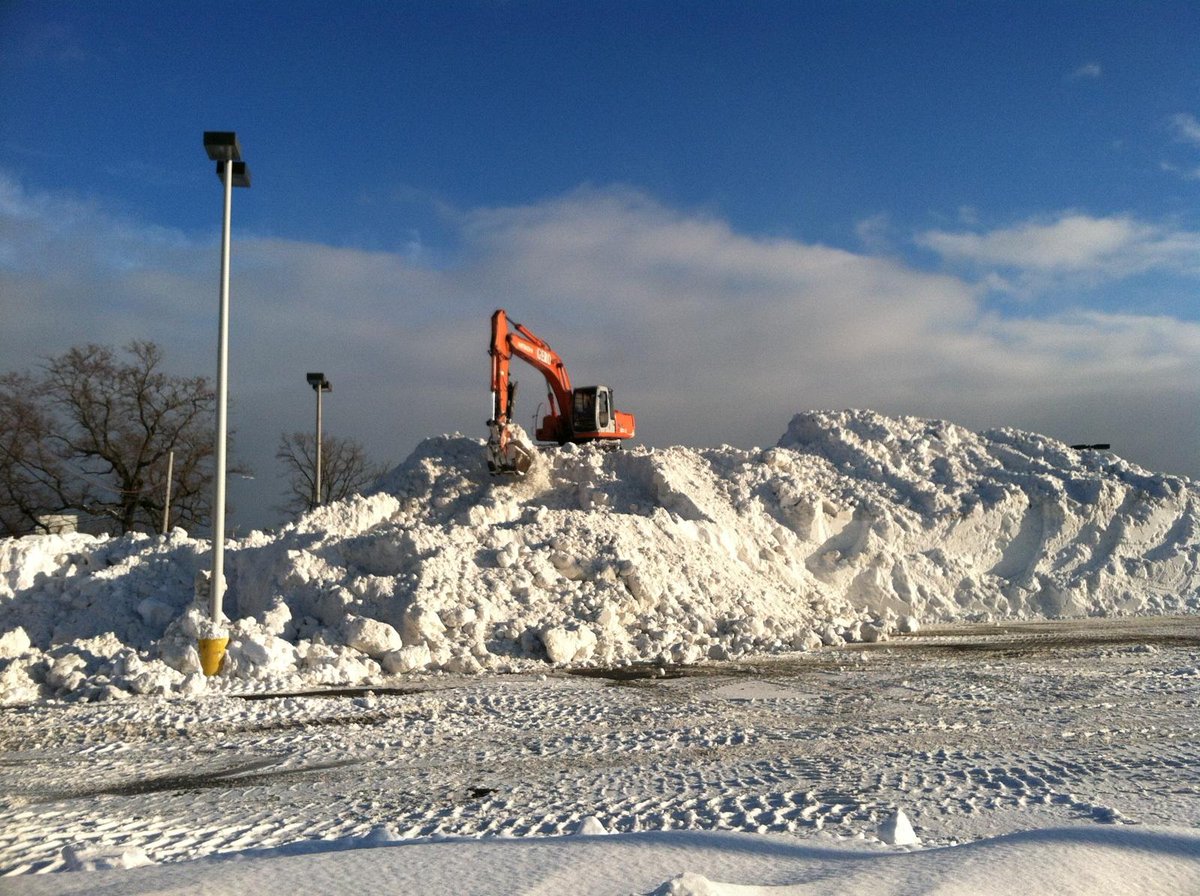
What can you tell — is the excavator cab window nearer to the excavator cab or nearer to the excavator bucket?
the excavator cab

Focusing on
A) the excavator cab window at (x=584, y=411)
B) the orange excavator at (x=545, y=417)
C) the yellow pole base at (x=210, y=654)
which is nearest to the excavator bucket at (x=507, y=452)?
the orange excavator at (x=545, y=417)

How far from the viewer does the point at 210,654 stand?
11.7 m

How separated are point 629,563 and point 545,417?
9.85 m

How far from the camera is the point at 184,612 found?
13406 millimetres

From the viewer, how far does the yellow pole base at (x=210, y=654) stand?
1170 centimetres

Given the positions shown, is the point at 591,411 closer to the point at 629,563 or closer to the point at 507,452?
the point at 507,452

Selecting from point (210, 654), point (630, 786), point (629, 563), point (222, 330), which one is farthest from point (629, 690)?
point (222, 330)

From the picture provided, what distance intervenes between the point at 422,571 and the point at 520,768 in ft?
25.2

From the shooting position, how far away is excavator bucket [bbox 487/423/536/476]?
20578mm

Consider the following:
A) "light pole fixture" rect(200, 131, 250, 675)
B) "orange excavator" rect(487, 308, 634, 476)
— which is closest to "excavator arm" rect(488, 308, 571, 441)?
"orange excavator" rect(487, 308, 634, 476)

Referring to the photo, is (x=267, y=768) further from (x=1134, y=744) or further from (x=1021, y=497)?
(x=1021, y=497)

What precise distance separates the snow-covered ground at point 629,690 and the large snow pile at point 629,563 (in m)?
0.08

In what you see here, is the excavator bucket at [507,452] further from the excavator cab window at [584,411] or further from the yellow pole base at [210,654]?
the yellow pole base at [210,654]

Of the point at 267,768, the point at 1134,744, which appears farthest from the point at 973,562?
the point at 267,768
